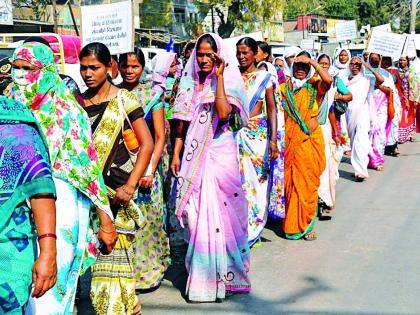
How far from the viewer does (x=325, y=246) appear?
556 centimetres

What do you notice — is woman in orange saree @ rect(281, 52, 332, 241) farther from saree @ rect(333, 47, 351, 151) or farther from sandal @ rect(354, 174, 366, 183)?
sandal @ rect(354, 174, 366, 183)

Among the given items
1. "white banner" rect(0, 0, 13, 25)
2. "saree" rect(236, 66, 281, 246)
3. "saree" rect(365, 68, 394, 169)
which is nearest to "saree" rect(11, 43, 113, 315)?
"saree" rect(236, 66, 281, 246)

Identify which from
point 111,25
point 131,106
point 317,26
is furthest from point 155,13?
point 131,106

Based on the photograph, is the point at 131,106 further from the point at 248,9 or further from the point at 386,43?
the point at 248,9

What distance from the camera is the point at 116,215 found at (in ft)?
12.5

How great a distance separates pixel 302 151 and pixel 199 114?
181cm

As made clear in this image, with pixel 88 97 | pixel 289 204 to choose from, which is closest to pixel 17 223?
pixel 88 97

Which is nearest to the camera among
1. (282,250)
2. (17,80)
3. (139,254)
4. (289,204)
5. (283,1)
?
(17,80)

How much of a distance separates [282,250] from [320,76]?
1680 millimetres

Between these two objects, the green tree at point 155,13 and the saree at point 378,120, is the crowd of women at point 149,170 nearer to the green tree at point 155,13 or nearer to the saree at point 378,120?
the saree at point 378,120

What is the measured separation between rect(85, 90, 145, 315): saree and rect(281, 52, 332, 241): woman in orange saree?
2.34 m

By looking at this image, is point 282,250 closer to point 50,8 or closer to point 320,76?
point 320,76

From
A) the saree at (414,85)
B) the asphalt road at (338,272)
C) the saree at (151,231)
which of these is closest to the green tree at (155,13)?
the saree at (414,85)

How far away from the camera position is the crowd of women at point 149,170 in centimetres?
225
